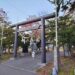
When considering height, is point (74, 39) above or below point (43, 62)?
above

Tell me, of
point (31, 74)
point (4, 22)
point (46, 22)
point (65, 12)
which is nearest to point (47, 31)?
point (46, 22)

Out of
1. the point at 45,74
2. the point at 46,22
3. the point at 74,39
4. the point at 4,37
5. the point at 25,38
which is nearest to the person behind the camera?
the point at 45,74

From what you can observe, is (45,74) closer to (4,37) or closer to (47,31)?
(47,31)

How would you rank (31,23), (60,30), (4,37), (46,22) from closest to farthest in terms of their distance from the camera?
1. (60,30)
2. (46,22)
3. (31,23)
4. (4,37)

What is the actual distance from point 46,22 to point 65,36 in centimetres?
379

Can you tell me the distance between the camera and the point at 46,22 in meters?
27.5

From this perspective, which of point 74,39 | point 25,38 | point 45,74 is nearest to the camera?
point 45,74

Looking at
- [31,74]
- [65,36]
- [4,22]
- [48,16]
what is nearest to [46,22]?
[48,16]

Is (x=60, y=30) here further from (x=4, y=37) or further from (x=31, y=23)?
(x=4, y=37)

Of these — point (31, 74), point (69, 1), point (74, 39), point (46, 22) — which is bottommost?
point (31, 74)

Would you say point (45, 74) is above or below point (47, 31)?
below

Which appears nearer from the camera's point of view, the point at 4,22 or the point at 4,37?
the point at 4,37

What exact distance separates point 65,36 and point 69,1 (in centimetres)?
392

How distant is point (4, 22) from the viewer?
A: 45.6 meters
